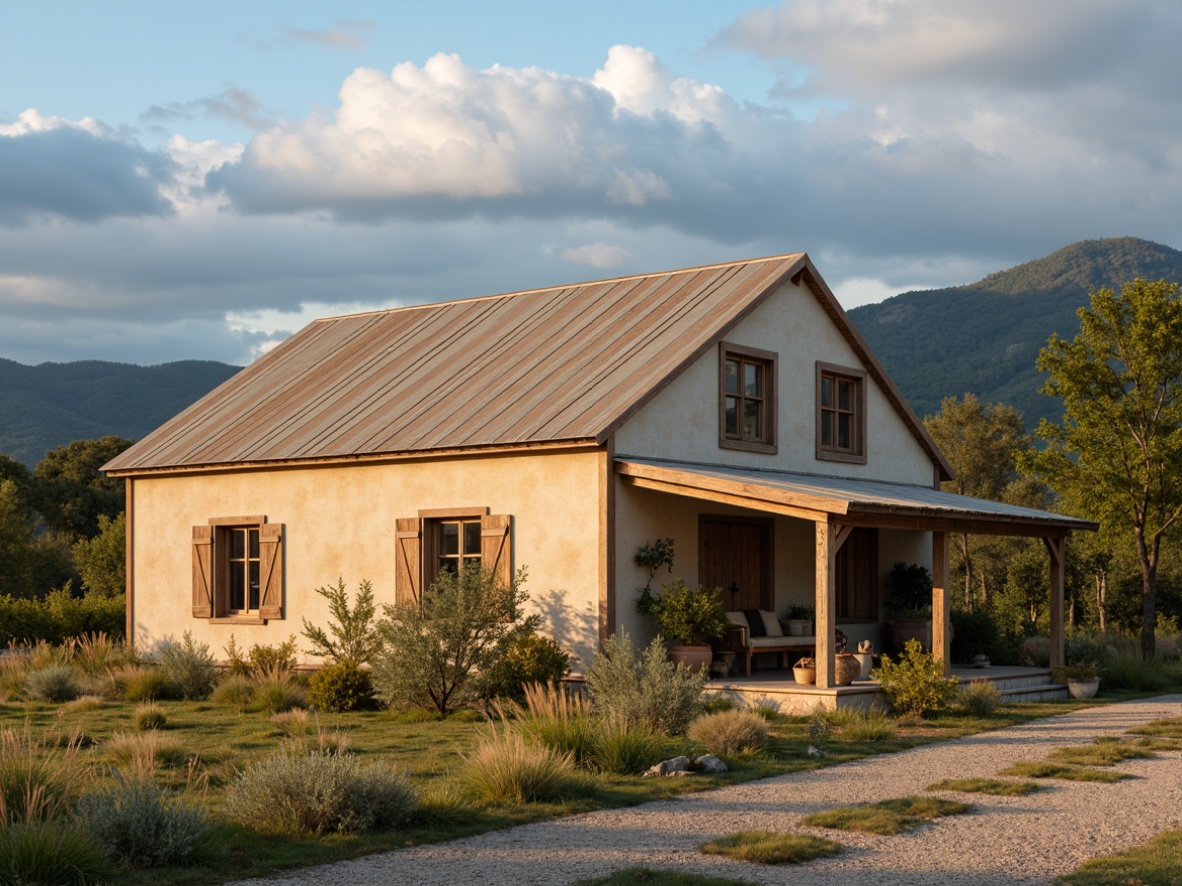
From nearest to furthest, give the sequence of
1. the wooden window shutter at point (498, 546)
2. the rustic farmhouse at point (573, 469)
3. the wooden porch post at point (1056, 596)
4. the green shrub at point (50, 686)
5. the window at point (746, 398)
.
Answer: the rustic farmhouse at point (573, 469) → the wooden window shutter at point (498, 546) → the green shrub at point (50, 686) → the window at point (746, 398) → the wooden porch post at point (1056, 596)

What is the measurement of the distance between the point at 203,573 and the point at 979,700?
11082 millimetres

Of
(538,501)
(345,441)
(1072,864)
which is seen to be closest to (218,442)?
(345,441)

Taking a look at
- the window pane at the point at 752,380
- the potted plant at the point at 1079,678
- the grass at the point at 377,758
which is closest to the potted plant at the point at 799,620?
the window pane at the point at 752,380

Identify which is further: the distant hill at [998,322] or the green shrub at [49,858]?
the distant hill at [998,322]

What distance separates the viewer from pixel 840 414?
65.4 feet

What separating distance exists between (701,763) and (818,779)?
0.91 m

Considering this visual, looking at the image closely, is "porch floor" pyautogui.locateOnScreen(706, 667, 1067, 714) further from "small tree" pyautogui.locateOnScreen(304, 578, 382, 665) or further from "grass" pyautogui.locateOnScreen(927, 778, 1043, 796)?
"small tree" pyautogui.locateOnScreen(304, 578, 382, 665)

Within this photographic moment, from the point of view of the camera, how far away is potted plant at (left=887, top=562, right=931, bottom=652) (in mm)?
19531

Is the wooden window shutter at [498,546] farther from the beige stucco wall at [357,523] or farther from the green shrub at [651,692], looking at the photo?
the green shrub at [651,692]

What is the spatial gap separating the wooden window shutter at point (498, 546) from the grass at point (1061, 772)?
23.5ft

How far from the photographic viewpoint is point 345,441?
59.6 feet

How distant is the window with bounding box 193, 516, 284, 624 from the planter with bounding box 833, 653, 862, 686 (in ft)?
27.8

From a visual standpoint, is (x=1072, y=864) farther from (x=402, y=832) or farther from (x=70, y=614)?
(x=70, y=614)

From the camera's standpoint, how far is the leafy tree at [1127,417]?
21.5 meters
